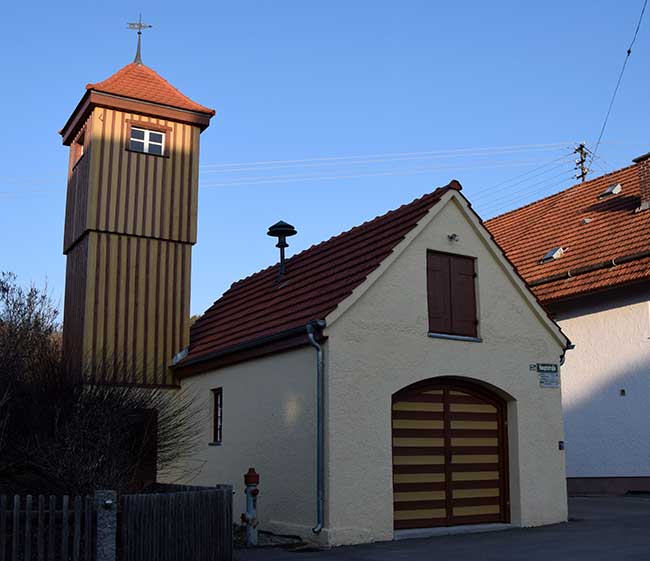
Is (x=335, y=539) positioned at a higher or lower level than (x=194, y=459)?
lower

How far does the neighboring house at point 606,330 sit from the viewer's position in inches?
800

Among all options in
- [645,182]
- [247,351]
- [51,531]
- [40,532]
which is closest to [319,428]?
[247,351]

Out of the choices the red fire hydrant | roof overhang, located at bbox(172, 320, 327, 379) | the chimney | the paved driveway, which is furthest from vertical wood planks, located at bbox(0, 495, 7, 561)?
the chimney

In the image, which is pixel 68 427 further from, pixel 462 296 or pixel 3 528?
pixel 462 296

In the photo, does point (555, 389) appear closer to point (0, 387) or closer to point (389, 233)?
point (389, 233)

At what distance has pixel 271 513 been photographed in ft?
48.9

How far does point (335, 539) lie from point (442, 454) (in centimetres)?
Result: 290

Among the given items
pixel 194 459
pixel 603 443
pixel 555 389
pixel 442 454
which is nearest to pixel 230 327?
pixel 194 459

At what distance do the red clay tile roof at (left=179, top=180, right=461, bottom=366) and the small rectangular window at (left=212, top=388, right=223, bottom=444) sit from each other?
2.90 feet

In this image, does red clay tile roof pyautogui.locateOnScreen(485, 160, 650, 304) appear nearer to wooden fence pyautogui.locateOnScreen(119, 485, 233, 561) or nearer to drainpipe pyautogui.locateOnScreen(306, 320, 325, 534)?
drainpipe pyautogui.locateOnScreen(306, 320, 325, 534)

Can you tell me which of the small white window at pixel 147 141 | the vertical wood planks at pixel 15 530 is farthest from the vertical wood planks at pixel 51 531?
the small white window at pixel 147 141

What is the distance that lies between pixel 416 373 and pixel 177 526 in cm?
559

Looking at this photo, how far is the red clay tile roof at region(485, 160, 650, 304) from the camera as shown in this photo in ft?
70.3

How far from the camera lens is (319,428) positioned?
13641mm
